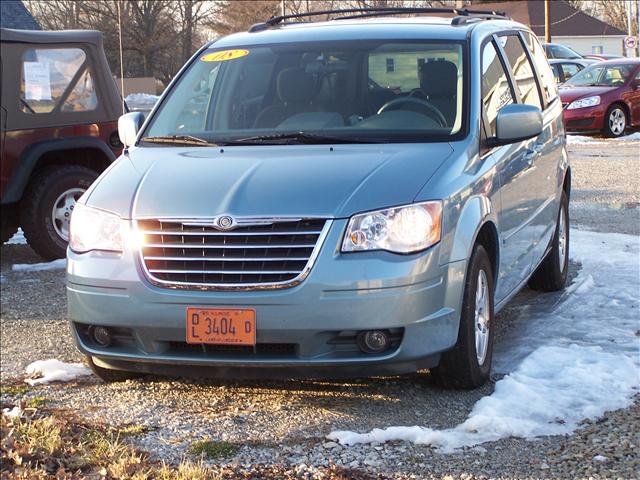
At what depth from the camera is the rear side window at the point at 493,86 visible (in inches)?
226

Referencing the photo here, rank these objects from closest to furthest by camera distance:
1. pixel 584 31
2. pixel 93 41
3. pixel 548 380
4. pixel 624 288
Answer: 1. pixel 548 380
2. pixel 624 288
3. pixel 93 41
4. pixel 584 31

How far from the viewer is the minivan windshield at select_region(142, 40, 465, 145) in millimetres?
5562

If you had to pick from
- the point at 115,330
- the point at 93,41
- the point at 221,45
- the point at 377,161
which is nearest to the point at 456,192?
the point at 377,161

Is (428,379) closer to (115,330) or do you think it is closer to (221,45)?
(115,330)

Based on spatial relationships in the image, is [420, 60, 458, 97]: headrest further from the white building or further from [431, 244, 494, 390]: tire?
the white building

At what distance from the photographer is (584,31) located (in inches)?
3017

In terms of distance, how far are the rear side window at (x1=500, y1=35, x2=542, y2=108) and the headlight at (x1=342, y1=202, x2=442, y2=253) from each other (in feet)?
7.20

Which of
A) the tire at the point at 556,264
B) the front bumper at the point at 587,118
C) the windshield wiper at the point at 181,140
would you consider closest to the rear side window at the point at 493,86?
the tire at the point at 556,264

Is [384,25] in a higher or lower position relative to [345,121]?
higher

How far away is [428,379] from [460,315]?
0.55 metres

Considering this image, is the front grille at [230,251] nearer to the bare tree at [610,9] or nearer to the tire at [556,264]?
the tire at [556,264]

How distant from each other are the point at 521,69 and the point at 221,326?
124 inches

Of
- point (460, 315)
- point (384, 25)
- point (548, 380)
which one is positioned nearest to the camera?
point (460, 315)

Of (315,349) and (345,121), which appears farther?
(345,121)
